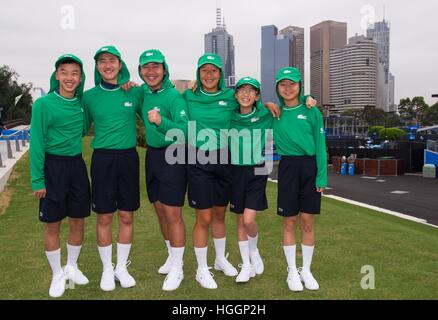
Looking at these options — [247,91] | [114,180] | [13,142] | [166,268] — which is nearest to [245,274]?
[166,268]

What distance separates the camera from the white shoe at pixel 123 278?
153 inches

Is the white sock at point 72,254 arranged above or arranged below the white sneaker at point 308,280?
above

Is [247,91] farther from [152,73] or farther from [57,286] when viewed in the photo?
[57,286]

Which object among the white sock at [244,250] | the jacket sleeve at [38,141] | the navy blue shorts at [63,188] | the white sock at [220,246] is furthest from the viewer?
the white sock at [220,246]

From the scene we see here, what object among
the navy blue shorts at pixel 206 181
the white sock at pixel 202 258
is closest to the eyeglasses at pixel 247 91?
the navy blue shorts at pixel 206 181

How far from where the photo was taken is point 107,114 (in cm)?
371

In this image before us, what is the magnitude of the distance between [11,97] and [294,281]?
197ft

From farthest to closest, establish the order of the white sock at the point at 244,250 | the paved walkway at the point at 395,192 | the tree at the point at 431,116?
the tree at the point at 431,116, the paved walkway at the point at 395,192, the white sock at the point at 244,250

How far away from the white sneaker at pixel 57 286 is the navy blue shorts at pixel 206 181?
1392 mm

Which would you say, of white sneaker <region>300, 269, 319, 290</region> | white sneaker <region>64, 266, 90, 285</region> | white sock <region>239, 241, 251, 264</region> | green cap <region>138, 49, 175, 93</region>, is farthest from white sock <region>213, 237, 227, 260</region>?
green cap <region>138, 49, 175, 93</region>

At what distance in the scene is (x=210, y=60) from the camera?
150 inches

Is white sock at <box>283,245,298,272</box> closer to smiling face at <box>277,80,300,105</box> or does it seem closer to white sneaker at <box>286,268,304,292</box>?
white sneaker at <box>286,268,304,292</box>

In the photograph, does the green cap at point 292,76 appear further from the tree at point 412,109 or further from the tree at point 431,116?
the tree at point 412,109
